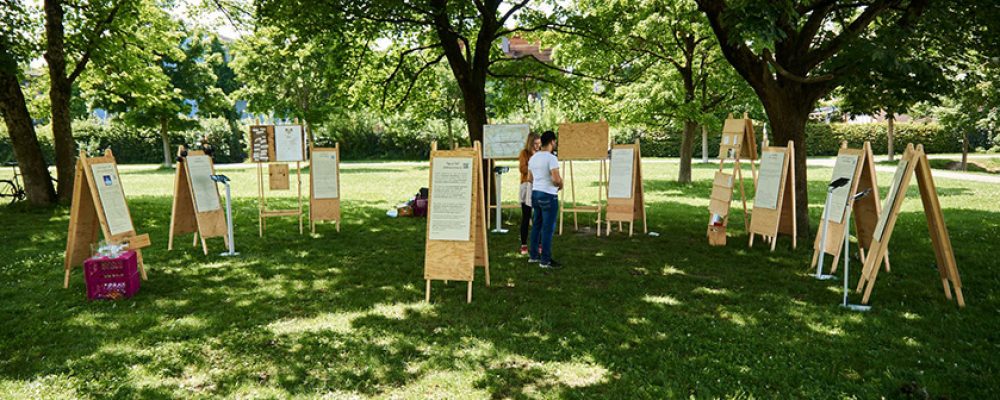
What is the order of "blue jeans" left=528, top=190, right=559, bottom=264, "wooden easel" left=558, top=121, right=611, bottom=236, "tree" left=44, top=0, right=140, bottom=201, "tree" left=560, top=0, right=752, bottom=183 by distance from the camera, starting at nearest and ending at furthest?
1. "blue jeans" left=528, top=190, right=559, bottom=264
2. "wooden easel" left=558, top=121, right=611, bottom=236
3. "tree" left=44, top=0, right=140, bottom=201
4. "tree" left=560, top=0, right=752, bottom=183

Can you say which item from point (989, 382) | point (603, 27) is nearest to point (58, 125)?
point (603, 27)

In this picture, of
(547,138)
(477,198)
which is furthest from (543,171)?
(477,198)

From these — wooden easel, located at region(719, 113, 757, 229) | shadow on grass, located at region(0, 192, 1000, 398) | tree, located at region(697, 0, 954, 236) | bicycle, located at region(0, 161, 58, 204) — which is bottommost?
shadow on grass, located at region(0, 192, 1000, 398)

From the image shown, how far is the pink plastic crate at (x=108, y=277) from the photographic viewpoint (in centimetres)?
625

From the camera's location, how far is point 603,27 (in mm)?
12258

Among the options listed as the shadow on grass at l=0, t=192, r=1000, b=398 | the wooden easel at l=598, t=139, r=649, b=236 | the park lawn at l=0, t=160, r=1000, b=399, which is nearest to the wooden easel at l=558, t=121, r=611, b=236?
the wooden easel at l=598, t=139, r=649, b=236

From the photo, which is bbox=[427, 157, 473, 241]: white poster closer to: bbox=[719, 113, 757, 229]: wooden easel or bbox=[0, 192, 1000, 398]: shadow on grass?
bbox=[0, 192, 1000, 398]: shadow on grass

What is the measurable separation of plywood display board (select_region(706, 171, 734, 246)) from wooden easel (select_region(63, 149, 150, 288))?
26.4 feet

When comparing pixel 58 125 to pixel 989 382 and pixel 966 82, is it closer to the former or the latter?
pixel 989 382

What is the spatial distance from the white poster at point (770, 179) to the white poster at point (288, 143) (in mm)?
7844

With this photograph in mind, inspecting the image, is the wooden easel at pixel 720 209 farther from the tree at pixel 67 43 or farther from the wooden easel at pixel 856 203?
the tree at pixel 67 43

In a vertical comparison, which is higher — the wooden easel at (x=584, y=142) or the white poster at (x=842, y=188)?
the wooden easel at (x=584, y=142)

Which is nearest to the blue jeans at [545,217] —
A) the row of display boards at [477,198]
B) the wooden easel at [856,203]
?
the row of display boards at [477,198]

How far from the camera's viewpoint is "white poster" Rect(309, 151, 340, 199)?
425 inches
